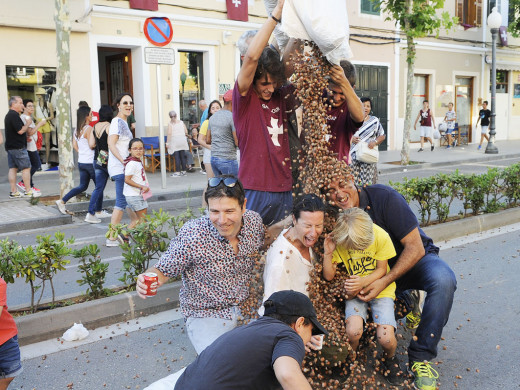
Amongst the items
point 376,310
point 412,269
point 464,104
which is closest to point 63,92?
point 412,269

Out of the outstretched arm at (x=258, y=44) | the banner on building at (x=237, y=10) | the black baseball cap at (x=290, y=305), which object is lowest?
the black baseball cap at (x=290, y=305)

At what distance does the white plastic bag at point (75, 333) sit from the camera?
4.36m

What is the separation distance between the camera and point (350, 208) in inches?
145

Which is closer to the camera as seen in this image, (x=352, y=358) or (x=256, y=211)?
(x=352, y=358)

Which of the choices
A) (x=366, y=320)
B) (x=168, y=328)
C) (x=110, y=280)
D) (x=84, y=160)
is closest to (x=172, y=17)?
(x=84, y=160)

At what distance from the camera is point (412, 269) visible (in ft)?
13.1

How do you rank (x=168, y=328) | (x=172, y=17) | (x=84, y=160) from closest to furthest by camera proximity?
(x=168, y=328) < (x=84, y=160) < (x=172, y=17)

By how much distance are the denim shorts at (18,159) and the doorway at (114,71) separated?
5666mm

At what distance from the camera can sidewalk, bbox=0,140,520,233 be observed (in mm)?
9265

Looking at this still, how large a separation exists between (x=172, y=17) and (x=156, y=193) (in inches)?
248

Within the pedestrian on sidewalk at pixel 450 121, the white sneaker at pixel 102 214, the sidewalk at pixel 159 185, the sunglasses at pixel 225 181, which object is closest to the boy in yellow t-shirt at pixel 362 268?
the sunglasses at pixel 225 181

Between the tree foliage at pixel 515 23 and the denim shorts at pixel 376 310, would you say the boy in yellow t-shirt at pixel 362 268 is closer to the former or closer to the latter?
the denim shorts at pixel 376 310

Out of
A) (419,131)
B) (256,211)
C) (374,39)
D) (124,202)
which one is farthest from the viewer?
(419,131)

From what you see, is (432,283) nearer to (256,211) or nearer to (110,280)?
(256,211)
